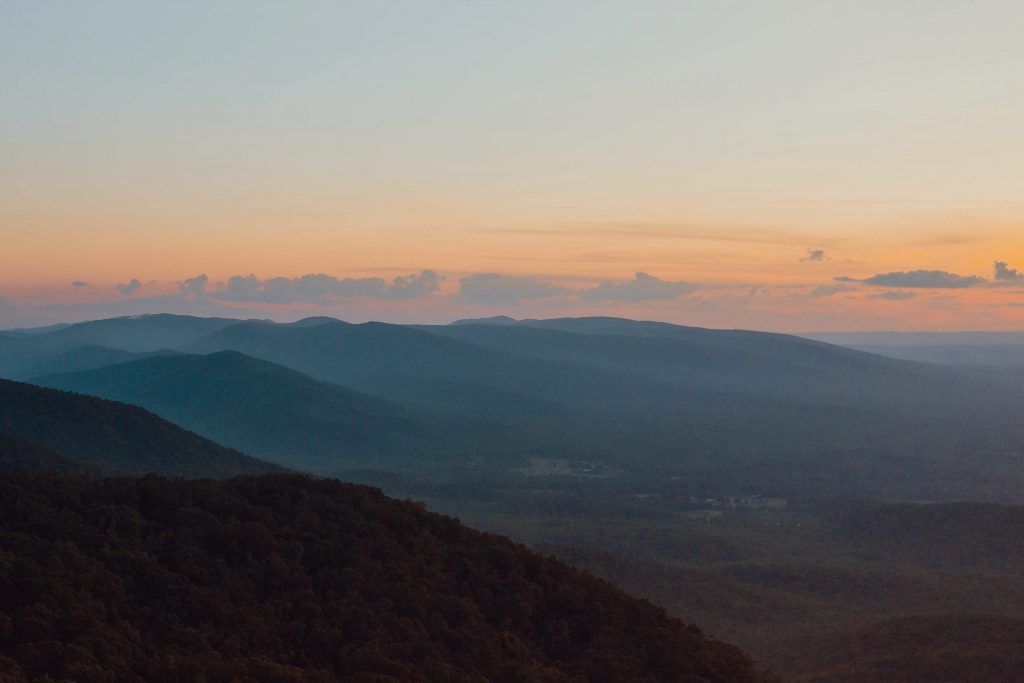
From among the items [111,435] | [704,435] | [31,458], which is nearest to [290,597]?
[31,458]

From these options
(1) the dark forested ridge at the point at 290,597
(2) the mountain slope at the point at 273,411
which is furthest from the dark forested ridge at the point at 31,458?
(2) the mountain slope at the point at 273,411

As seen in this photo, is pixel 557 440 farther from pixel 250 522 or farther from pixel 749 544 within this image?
pixel 250 522

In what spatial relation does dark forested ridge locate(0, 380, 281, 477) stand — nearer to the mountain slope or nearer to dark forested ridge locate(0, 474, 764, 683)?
dark forested ridge locate(0, 474, 764, 683)

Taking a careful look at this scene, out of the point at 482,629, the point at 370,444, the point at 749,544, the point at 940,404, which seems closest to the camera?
the point at 482,629

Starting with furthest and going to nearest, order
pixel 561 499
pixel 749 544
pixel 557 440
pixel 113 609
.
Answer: pixel 557 440 < pixel 561 499 < pixel 749 544 < pixel 113 609

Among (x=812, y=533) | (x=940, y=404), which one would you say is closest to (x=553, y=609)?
(x=812, y=533)

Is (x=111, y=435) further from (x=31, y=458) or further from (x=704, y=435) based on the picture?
(x=704, y=435)

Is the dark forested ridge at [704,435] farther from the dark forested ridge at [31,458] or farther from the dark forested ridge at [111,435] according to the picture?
the dark forested ridge at [31,458]

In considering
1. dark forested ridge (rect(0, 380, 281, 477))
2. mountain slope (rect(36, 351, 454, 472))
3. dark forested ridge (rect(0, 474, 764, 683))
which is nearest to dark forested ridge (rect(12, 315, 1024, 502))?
mountain slope (rect(36, 351, 454, 472))
